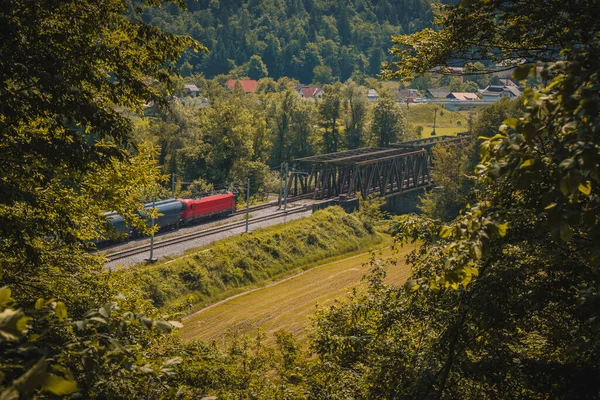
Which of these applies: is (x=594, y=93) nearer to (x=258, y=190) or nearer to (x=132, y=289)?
(x=132, y=289)

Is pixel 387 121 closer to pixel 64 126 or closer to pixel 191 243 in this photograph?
pixel 191 243

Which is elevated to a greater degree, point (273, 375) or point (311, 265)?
point (273, 375)

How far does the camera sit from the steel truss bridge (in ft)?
176

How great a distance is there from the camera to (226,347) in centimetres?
1486

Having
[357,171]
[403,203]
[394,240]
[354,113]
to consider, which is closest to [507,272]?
[394,240]

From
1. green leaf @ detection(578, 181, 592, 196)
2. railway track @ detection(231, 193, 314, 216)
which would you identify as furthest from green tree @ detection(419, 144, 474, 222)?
green leaf @ detection(578, 181, 592, 196)

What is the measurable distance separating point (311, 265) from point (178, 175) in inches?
858

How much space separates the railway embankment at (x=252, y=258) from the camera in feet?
97.8

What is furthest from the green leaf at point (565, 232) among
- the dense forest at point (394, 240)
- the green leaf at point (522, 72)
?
the green leaf at point (522, 72)

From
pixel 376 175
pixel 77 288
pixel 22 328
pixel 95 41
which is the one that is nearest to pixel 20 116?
pixel 95 41

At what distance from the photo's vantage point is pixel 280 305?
98.0 ft

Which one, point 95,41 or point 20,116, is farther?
point 95,41

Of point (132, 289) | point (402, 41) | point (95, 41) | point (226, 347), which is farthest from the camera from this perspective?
point (226, 347)

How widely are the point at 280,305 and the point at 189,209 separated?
1527 centimetres
